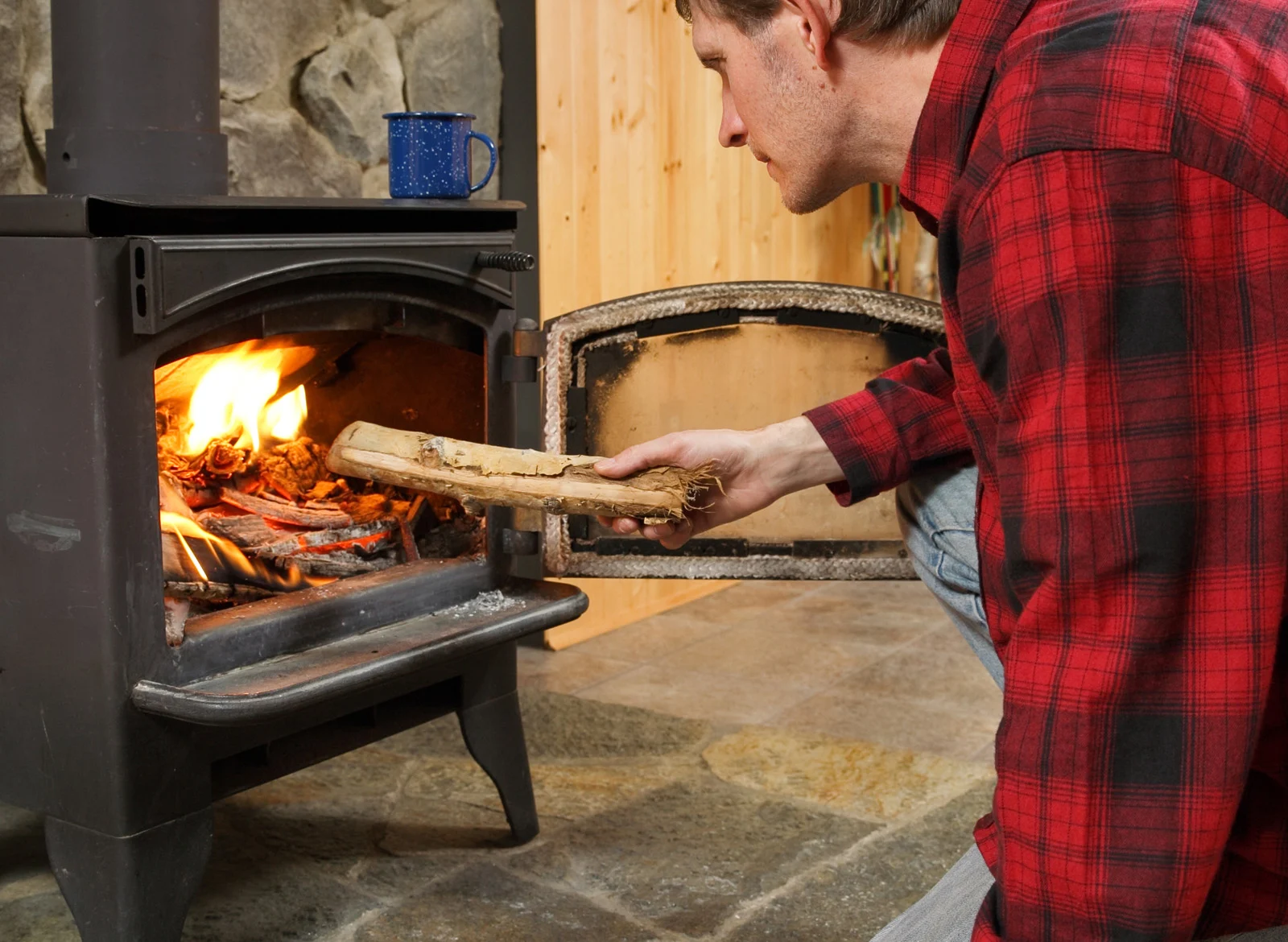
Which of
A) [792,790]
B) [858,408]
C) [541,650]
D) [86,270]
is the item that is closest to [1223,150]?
[858,408]

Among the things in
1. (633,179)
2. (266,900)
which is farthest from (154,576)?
(633,179)

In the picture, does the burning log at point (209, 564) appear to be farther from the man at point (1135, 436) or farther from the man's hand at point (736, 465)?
the man at point (1135, 436)

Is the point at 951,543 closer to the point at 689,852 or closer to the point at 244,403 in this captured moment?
the point at 689,852

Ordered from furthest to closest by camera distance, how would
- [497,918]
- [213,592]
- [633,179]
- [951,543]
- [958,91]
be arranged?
[633,179]
[497,918]
[213,592]
[951,543]
[958,91]

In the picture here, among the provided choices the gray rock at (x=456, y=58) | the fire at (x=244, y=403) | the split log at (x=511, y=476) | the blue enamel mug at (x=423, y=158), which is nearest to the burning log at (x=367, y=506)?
the fire at (x=244, y=403)

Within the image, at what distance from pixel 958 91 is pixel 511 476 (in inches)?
32.1

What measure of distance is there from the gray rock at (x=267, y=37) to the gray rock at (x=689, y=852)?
1.35m

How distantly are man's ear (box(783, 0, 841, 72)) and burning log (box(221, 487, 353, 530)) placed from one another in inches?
46.7

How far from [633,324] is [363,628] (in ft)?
2.08

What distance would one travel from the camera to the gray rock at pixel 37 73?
7.02 feet

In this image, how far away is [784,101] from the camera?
115 cm

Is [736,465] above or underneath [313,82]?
underneath

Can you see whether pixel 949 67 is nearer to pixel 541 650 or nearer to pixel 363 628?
pixel 363 628

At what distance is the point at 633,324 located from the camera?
222 centimetres
